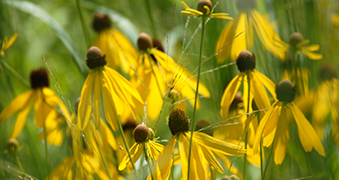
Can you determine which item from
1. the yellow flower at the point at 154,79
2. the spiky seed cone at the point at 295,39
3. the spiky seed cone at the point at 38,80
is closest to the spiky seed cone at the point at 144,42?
the yellow flower at the point at 154,79

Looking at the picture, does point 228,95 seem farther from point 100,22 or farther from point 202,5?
point 100,22

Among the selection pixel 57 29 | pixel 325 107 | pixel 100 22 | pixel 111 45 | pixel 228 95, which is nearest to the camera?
pixel 325 107

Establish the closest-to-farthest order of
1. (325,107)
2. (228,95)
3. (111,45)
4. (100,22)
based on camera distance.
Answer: (325,107)
(228,95)
(111,45)
(100,22)

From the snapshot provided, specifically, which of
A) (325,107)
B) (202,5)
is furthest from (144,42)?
(325,107)

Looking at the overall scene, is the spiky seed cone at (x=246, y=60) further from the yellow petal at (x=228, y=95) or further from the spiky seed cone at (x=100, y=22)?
the spiky seed cone at (x=100, y=22)

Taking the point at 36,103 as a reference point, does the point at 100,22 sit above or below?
above

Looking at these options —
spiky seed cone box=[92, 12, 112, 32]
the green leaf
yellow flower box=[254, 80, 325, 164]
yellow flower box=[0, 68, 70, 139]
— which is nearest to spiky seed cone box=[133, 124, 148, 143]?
yellow flower box=[254, 80, 325, 164]

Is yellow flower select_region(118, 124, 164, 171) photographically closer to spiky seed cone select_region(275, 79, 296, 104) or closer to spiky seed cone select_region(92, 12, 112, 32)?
spiky seed cone select_region(275, 79, 296, 104)
